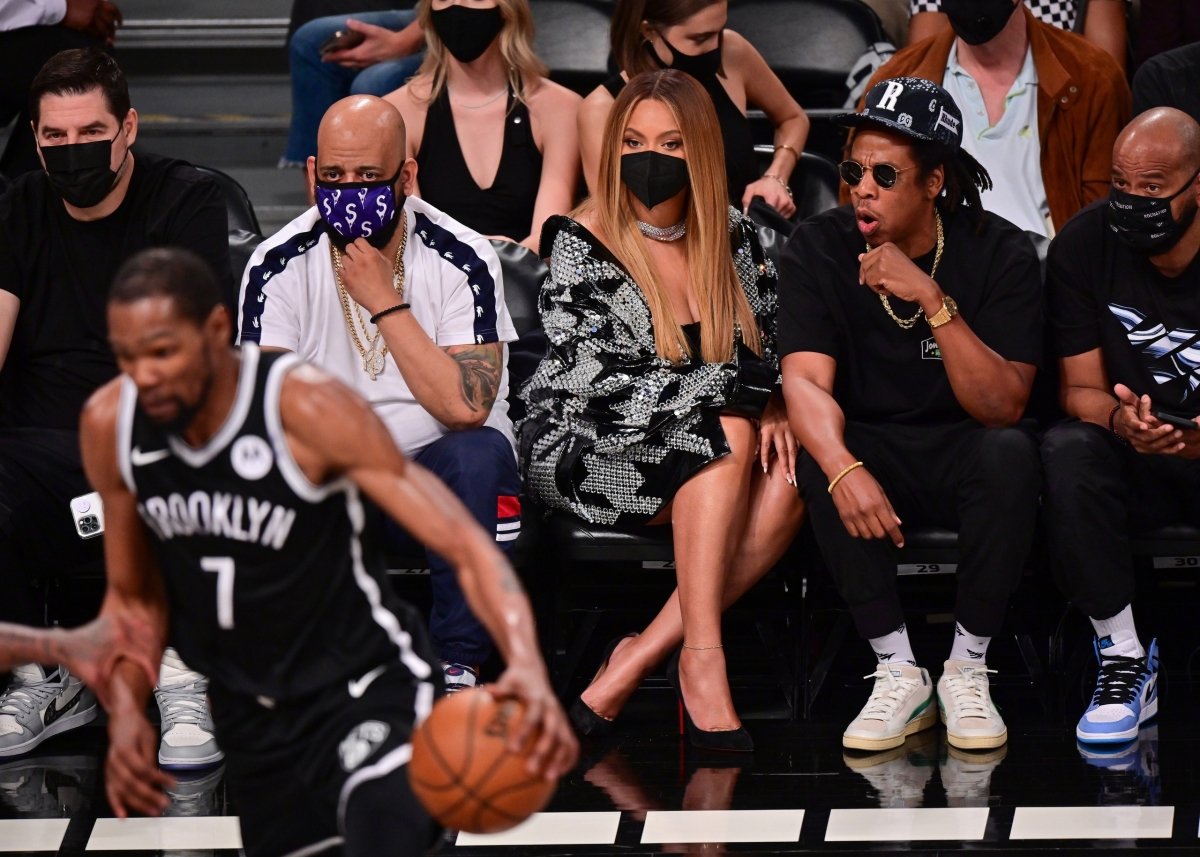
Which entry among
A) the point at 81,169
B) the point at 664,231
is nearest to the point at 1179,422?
the point at 664,231

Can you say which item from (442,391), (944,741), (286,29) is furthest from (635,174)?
(286,29)

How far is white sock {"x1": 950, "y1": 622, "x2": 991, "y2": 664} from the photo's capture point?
415 centimetres

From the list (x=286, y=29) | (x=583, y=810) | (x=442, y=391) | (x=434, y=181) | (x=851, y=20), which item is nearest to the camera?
(x=583, y=810)

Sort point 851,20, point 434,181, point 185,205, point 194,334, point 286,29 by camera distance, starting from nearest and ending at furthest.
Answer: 1. point 194,334
2. point 185,205
3. point 434,181
4. point 851,20
5. point 286,29

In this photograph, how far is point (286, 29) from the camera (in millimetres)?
6766

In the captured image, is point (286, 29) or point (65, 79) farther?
point (286, 29)

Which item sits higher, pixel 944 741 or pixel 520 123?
pixel 520 123

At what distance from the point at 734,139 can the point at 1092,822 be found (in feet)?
7.41

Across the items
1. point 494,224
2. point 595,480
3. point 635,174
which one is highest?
point 635,174

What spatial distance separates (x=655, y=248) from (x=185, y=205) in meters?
1.14

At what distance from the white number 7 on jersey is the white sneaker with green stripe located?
5.97 feet

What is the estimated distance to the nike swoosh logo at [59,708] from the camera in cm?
416

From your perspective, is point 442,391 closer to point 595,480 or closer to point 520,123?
point 595,480

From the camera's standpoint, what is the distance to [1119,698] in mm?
4043
